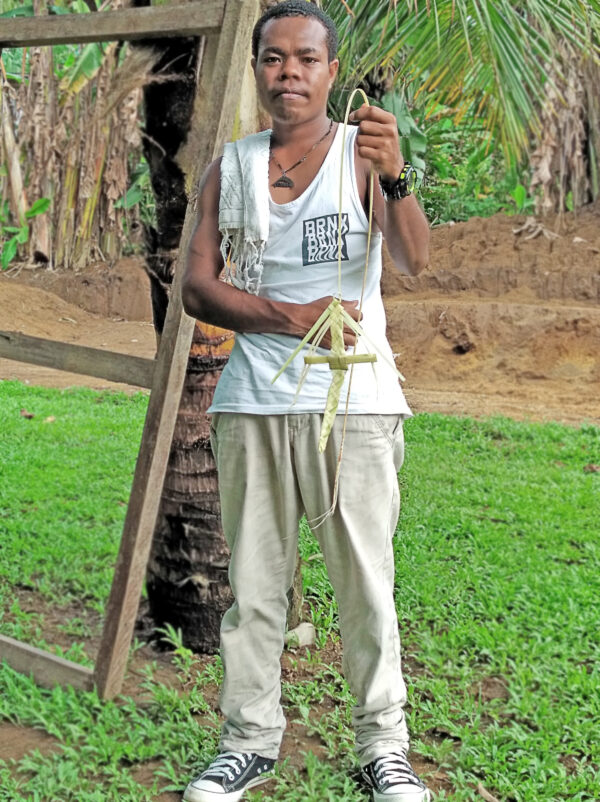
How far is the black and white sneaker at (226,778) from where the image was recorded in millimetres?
2377

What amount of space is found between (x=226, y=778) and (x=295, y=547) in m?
0.62

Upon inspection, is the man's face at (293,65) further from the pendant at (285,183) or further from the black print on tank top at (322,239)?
the black print on tank top at (322,239)

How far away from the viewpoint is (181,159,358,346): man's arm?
2174 millimetres

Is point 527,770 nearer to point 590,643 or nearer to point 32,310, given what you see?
point 590,643

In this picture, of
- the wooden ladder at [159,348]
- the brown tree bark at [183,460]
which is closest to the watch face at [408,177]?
the wooden ladder at [159,348]

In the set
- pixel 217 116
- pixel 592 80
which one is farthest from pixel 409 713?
pixel 592 80

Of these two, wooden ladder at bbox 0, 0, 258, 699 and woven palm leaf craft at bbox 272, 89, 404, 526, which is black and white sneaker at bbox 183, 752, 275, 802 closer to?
wooden ladder at bbox 0, 0, 258, 699

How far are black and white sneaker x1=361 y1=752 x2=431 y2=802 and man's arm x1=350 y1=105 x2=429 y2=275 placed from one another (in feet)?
4.03

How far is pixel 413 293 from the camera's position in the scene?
1347cm

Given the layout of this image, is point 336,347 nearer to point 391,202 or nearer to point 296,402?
point 296,402

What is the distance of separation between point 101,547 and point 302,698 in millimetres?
1485

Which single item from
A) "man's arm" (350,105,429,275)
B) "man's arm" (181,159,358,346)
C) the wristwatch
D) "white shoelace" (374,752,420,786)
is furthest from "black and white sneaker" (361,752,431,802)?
the wristwatch

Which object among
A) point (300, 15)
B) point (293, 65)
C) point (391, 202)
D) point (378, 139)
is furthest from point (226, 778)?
point (300, 15)

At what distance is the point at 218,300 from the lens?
2.22 metres
